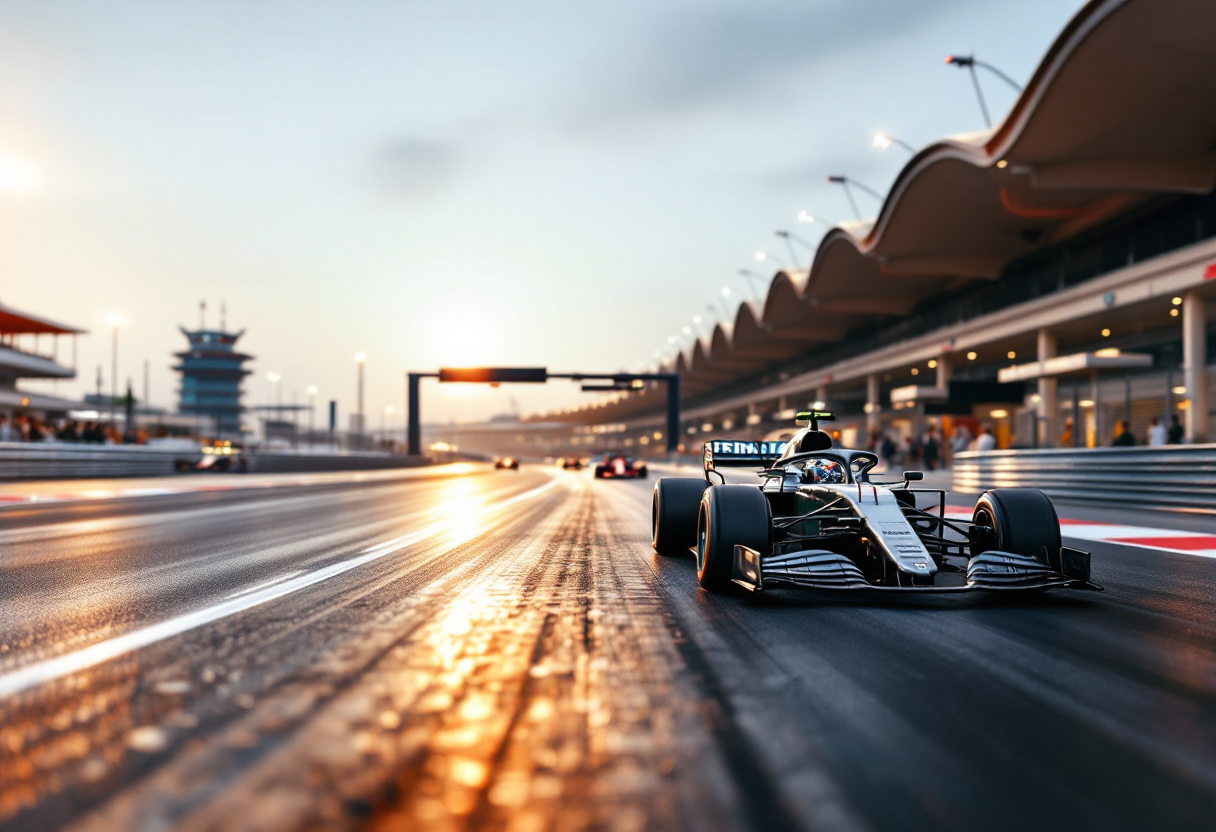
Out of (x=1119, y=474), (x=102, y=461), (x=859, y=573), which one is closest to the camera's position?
(x=859, y=573)

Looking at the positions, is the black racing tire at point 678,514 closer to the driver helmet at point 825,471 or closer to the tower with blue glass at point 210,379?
the driver helmet at point 825,471

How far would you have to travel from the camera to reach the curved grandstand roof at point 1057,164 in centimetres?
2047

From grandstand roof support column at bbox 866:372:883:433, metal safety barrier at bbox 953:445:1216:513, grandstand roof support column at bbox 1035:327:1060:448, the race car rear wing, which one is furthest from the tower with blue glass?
the race car rear wing

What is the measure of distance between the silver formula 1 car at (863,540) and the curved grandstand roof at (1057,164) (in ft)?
57.6

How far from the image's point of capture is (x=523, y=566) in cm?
669

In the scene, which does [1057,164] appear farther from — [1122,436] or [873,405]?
[873,405]

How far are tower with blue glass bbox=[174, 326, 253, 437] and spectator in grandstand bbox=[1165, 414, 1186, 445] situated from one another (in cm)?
14848

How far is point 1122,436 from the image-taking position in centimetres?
1648

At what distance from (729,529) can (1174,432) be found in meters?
14.5

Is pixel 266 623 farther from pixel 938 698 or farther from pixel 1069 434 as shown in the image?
pixel 1069 434

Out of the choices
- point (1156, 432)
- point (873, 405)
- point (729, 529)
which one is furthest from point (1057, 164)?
point (729, 529)

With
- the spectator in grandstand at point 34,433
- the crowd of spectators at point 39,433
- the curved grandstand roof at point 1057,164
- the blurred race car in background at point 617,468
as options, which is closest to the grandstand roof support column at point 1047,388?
the curved grandstand roof at point 1057,164

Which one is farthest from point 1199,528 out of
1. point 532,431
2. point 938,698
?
point 532,431

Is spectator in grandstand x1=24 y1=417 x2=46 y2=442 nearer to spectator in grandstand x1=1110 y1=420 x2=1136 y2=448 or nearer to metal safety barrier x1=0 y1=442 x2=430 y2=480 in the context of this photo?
metal safety barrier x1=0 y1=442 x2=430 y2=480
